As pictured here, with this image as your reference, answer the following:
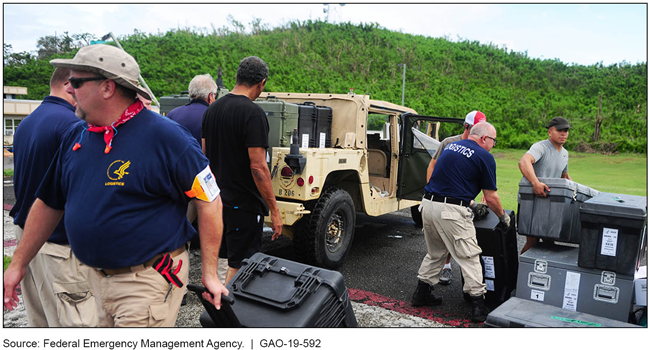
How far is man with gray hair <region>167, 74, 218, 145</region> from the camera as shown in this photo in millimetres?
3953

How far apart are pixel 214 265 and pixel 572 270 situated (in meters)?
2.87

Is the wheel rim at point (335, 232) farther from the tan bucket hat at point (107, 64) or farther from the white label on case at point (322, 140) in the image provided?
the tan bucket hat at point (107, 64)

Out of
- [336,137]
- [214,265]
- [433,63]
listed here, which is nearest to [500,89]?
[433,63]

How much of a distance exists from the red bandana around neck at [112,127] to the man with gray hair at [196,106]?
76.9 inches

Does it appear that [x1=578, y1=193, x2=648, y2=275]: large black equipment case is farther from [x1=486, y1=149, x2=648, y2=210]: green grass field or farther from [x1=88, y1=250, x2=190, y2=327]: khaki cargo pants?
[x1=486, y1=149, x2=648, y2=210]: green grass field

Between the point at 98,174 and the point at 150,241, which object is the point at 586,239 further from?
the point at 98,174

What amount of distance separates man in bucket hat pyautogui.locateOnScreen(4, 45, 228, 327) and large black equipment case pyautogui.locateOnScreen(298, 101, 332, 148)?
9.93 feet

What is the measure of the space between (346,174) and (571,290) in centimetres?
257

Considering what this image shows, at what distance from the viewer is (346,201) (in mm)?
5082

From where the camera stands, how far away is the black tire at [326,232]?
470 cm

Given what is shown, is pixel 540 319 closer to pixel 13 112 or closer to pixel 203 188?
pixel 203 188

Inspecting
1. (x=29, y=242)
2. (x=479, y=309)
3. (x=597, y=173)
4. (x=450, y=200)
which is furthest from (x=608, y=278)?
(x=597, y=173)

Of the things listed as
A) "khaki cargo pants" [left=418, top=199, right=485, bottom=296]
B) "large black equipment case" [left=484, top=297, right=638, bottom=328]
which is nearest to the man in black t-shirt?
"khaki cargo pants" [left=418, top=199, right=485, bottom=296]

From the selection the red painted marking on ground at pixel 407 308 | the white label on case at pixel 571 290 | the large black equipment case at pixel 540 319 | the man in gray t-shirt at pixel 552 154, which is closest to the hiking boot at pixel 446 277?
the red painted marking on ground at pixel 407 308
